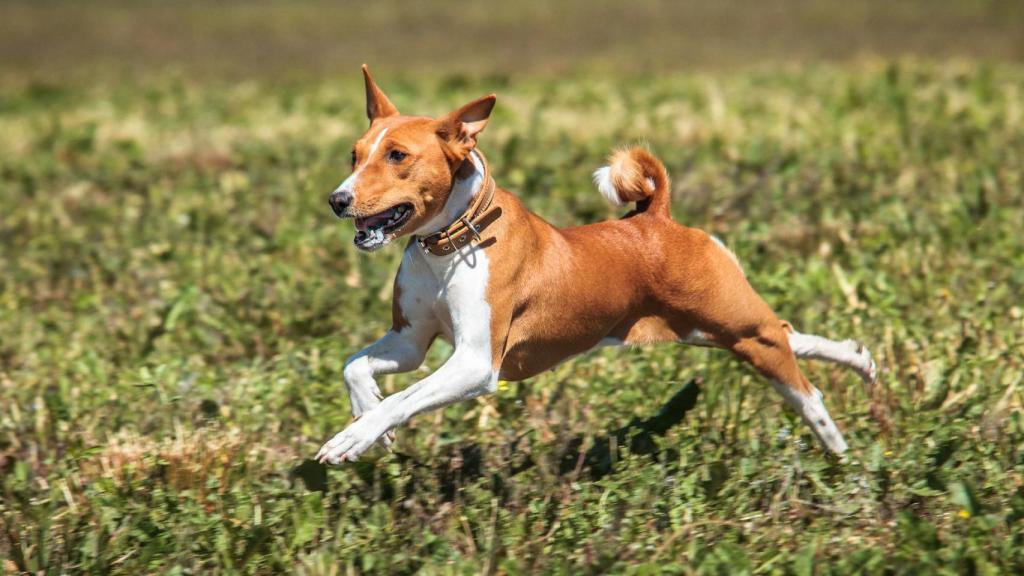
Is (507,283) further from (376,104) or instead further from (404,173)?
(376,104)

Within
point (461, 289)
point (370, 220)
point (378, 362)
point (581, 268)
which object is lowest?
point (378, 362)

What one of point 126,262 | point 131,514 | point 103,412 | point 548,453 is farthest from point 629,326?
point 126,262

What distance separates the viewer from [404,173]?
4945mm

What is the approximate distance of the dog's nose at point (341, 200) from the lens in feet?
15.8

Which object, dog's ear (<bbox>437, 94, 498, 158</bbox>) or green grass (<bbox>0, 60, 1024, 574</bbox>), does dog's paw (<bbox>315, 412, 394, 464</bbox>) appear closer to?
green grass (<bbox>0, 60, 1024, 574</bbox>)

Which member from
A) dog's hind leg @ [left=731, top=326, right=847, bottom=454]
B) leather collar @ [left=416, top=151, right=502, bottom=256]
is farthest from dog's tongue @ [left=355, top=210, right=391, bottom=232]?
dog's hind leg @ [left=731, top=326, right=847, bottom=454]

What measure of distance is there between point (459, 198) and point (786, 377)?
70.6 inches

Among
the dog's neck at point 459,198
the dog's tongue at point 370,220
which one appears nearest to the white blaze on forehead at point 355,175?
the dog's tongue at point 370,220

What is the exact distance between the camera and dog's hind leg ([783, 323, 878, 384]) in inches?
243

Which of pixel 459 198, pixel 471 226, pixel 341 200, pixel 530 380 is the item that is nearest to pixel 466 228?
pixel 471 226

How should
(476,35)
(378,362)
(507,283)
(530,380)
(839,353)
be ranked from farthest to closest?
(476,35)
(530,380)
(839,353)
(378,362)
(507,283)

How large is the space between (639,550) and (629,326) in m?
1.23

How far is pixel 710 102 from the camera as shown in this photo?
12703 millimetres

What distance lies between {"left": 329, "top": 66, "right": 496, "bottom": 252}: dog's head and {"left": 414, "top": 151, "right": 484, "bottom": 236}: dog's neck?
0.04ft
